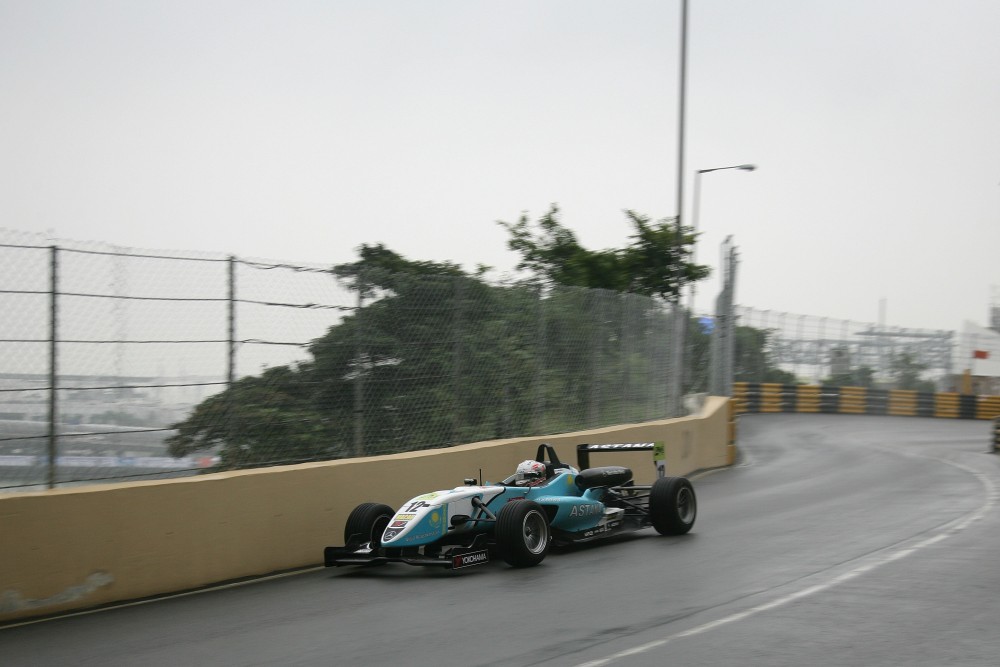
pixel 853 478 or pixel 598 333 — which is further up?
pixel 598 333

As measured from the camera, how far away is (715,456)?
19781 millimetres

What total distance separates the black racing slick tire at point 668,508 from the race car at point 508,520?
10 millimetres

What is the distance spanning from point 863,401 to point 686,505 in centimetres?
2905

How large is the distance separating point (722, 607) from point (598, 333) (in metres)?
9.37

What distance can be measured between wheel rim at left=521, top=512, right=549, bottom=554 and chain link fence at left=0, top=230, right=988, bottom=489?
6.84 feet

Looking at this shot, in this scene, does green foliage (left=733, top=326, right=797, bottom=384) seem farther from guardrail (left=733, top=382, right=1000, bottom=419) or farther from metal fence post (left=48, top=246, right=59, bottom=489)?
metal fence post (left=48, top=246, right=59, bottom=489)

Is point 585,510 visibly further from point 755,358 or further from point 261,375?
point 755,358

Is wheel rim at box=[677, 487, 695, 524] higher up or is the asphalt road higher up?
wheel rim at box=[677, 487, 695, 524]

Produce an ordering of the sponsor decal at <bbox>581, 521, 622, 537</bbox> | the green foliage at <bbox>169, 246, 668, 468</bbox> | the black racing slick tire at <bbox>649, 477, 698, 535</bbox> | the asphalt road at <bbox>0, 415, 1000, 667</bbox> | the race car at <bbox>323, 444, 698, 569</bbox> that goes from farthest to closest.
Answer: the black racing slick tire at <bbox>649, 477, 698, 535</bbox> < the sponsor decal at <bbox>581, 521, 622, 537</bbox> < the green foliage at <bbox>169, 246, 668, 468</bbox> < the race car at <bbox>323, 444, 698, 569</bbox> < the asphalt road at <bbox>0, 415, 1000, 667</bbox>

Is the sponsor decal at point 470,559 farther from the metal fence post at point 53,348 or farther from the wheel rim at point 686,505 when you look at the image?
the metal fence post at point 53,348

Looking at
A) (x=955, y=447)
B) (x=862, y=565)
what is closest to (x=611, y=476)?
(x=862, y=565)

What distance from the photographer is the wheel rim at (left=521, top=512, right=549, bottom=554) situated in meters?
9.42

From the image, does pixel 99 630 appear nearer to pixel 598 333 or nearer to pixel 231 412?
pixel 231 412

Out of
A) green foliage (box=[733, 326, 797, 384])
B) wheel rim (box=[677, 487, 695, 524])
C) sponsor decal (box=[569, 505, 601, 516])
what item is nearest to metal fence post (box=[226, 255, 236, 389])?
sponsor decal (box=[569, 505, 601, 516])
